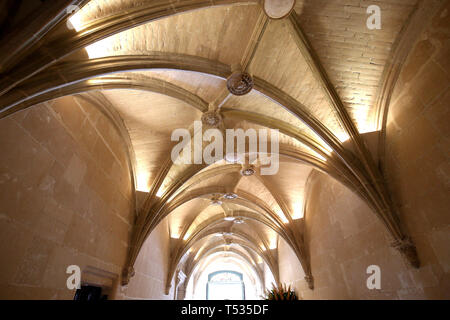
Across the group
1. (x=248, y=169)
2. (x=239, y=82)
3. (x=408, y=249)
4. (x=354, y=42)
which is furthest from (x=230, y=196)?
(x=354, y=42)

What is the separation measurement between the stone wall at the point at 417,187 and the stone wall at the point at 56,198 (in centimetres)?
569

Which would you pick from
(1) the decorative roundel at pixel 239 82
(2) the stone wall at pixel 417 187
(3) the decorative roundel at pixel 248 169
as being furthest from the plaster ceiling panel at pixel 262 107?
(3) the decorative roundel at pixel 248 169

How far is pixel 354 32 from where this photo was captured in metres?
4.42

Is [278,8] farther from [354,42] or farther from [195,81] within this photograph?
[195,81]

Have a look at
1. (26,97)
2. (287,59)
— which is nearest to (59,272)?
(26,97)

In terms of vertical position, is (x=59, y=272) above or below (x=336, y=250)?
below

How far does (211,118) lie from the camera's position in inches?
227

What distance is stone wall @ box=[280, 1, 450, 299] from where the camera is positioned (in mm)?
3684

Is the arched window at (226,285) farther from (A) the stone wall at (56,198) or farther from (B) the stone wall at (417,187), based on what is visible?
(A) the stone wall at (56,198)

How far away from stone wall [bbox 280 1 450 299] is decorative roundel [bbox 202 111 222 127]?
360 centimetres

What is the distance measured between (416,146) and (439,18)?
202 centimetres

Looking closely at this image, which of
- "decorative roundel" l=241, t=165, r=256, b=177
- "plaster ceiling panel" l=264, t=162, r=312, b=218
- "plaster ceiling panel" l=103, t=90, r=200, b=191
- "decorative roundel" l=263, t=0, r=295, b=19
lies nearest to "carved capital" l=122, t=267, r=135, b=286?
"plaster ceiling panel" l=103, t=90, r=200, b=191

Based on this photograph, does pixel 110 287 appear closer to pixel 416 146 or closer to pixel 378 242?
pixel 378 242

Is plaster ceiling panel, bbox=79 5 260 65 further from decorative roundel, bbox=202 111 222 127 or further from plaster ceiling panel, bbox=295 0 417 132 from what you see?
decorative roundel, bbox=202 111 222 127
